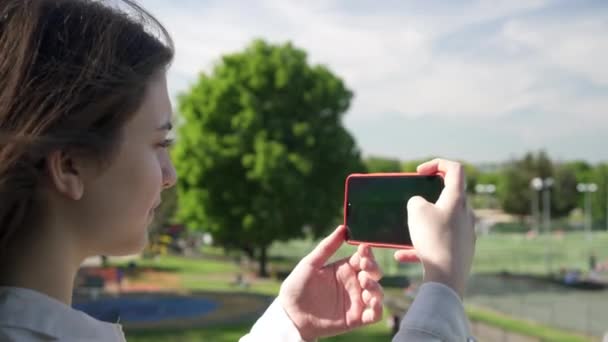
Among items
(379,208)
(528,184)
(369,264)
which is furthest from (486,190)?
(369,264)

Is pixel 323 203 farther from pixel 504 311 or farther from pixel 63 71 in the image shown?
pixel 63 71

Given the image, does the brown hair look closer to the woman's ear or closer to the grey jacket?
the woman's ear

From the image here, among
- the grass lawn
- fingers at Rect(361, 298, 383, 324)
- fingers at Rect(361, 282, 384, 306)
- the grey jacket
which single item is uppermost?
the grey jacket

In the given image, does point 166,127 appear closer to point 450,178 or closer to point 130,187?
point 130,187

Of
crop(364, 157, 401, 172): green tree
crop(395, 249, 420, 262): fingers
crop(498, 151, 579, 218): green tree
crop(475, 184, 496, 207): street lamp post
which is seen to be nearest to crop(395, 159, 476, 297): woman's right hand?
crop(395, 249, 420, 262): fingers

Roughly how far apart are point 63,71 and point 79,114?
0.21 feet

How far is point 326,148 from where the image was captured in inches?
893

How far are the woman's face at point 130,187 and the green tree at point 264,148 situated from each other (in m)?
20.5

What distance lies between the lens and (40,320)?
89 centimetres

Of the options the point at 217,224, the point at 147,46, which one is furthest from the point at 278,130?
the point at 147,46

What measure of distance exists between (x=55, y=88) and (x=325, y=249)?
2.10 feet

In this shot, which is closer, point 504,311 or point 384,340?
point 384,340

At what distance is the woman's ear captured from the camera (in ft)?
2.97

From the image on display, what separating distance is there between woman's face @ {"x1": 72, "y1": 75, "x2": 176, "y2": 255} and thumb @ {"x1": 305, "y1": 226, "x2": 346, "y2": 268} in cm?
40
